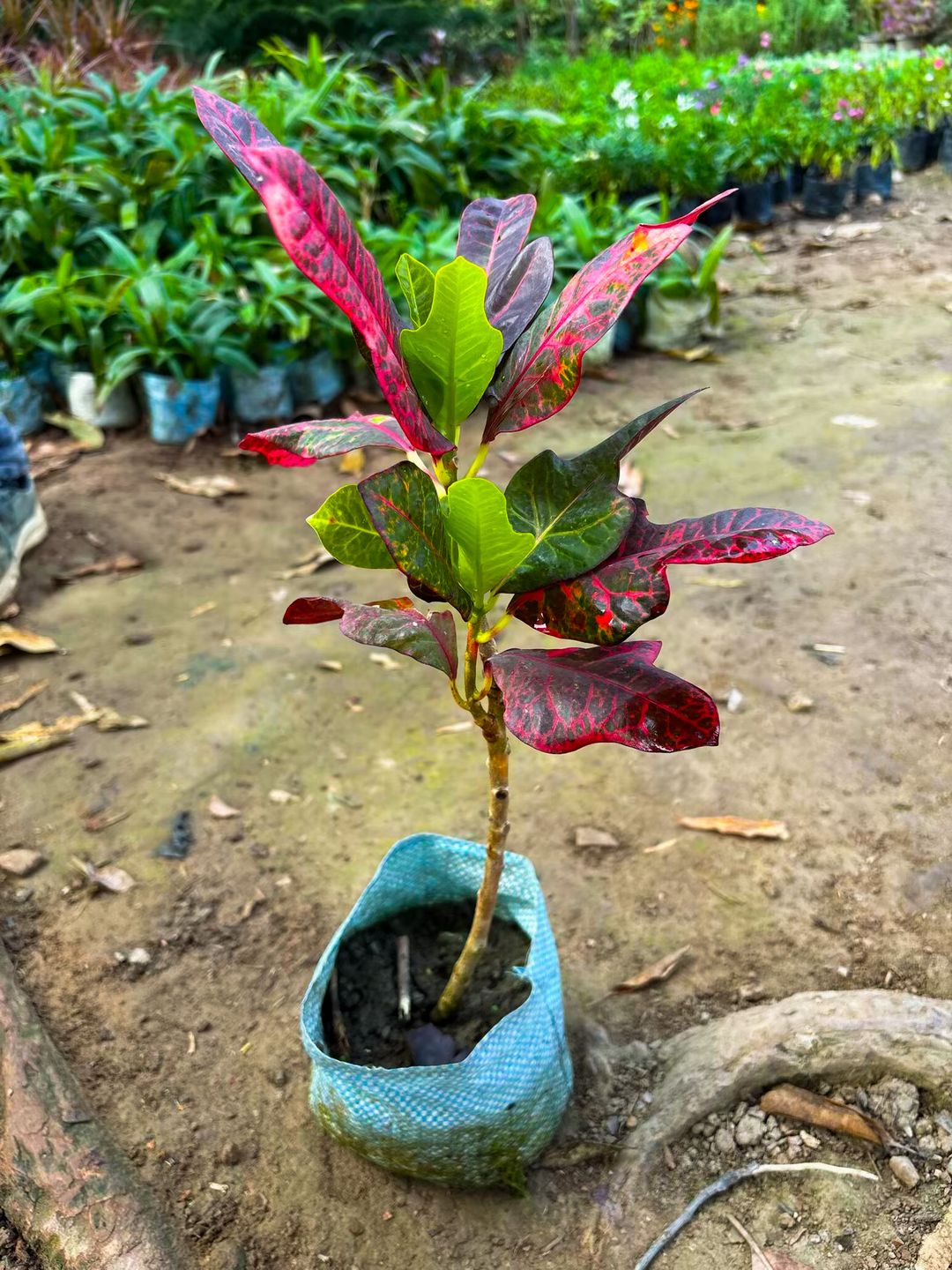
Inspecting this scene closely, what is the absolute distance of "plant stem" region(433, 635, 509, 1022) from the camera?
4.26 feet

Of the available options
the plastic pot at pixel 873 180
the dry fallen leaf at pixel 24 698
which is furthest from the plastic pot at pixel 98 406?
Result: the plastic pot at pixel 873 180

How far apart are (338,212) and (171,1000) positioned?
147 centimetres

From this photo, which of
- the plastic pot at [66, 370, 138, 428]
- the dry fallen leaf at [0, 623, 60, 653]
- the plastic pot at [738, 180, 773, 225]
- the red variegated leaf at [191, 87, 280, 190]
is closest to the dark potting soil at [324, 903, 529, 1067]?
the red variegated leaf at [191, 87, 280, 190]

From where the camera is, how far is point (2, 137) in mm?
5109

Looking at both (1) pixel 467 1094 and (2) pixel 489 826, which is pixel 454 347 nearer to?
(2) pixel 489 826

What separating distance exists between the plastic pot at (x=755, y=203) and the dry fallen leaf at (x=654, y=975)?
6259 mm

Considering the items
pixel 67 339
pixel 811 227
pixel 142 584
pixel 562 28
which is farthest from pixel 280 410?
pixel 562 28

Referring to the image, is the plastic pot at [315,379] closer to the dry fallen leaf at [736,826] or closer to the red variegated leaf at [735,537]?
the dry fallen leaf at [736,826]

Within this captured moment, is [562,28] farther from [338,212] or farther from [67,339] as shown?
[338,212]

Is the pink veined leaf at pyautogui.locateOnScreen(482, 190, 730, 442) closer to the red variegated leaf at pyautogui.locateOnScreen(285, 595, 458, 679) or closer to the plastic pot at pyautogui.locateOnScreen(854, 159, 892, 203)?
the red variegated leaf at pyautogui.locateOnScreen(285, 595, 458, 679)

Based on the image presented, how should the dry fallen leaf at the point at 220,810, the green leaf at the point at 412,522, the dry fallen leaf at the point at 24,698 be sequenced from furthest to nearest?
1. the dry fallen leaf at the point at 24,698
2. the dry fallen leaf at the point at 220,810
3. the green leaf at the point at 412,522

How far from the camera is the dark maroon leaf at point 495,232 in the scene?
4.17 feet

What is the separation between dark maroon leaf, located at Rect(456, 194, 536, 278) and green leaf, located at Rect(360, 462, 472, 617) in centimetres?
30

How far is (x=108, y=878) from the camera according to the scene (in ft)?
7.11
